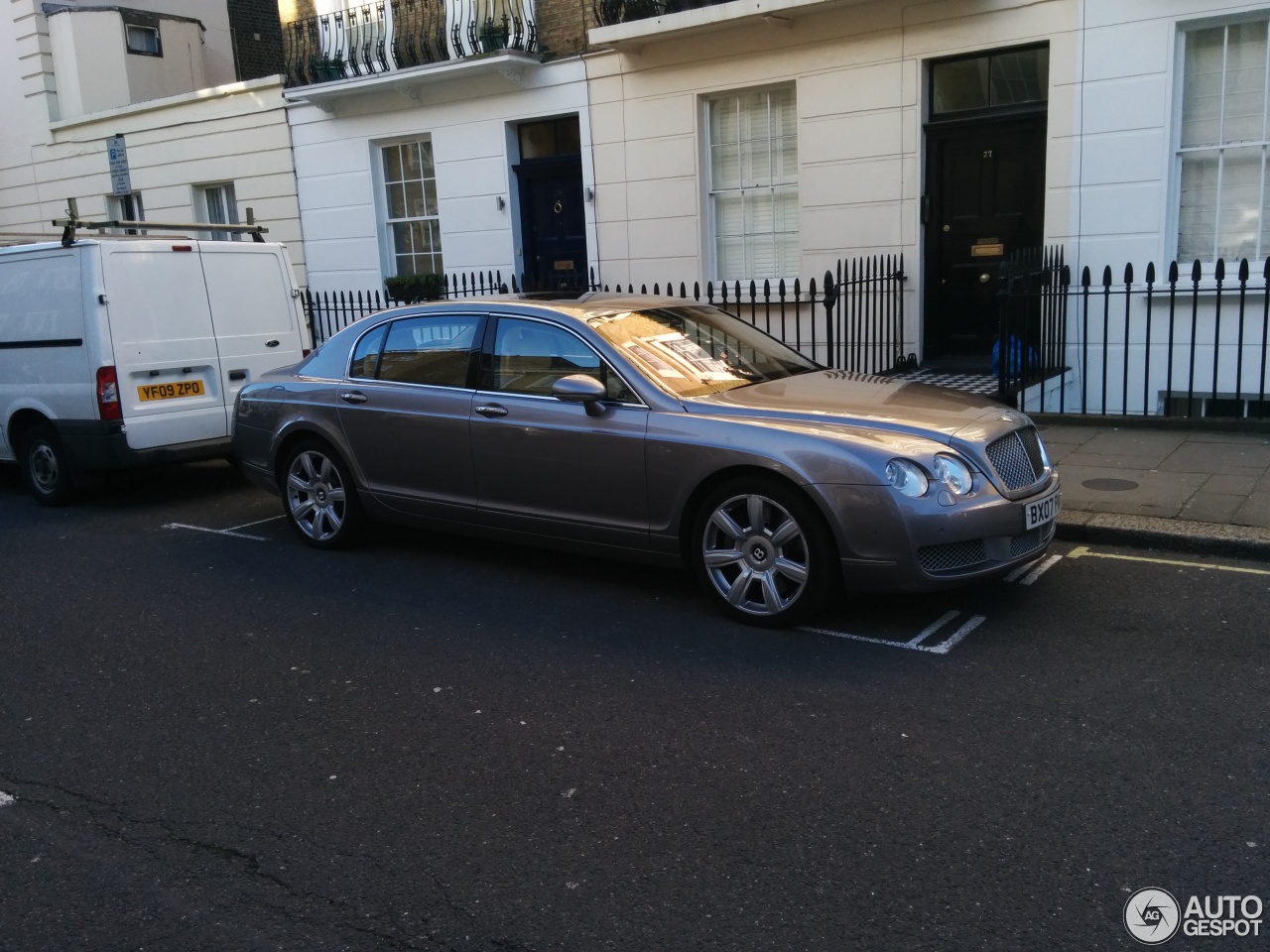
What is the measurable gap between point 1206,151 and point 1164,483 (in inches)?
168

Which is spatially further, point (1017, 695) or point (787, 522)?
point (787, 522)

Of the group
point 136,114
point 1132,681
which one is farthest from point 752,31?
point 136,114

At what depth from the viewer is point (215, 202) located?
1791 centimetres

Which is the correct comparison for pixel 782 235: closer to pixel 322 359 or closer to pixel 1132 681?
pixel 322 359

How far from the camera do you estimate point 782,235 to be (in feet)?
41.0

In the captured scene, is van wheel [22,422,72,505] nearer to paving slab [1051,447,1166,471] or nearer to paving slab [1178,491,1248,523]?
paving slab [1051,447,1166,471]

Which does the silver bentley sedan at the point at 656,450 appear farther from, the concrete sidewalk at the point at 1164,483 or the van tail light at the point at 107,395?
the van tail light at the point at 107,395

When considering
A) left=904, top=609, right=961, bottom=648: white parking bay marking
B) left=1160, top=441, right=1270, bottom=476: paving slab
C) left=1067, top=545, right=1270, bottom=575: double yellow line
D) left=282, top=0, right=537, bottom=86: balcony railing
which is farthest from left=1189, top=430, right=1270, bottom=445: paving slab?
left=282, top=0, right=537, bottom=86: balcony railing

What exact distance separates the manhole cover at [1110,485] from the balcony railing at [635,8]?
695 centimetres

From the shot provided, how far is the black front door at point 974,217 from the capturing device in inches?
436

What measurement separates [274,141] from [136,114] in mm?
3525

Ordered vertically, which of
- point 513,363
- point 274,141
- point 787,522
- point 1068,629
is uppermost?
point 274,141

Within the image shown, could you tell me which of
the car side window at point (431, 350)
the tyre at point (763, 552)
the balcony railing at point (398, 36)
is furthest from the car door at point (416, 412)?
the balcony railing at point (398, 36)

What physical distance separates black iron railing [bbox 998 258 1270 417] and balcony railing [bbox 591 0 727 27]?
15.9 ft
